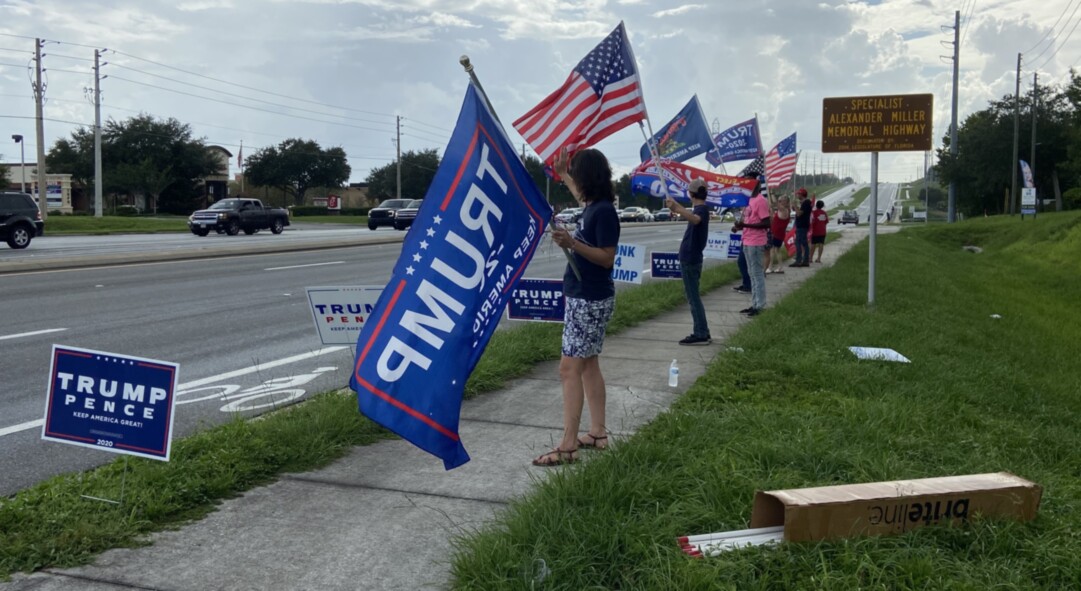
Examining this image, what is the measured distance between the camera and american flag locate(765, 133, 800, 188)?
856 inches

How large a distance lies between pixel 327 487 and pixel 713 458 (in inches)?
79.5

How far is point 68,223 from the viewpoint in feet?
143

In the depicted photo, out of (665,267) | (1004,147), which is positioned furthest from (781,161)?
(1004,147)

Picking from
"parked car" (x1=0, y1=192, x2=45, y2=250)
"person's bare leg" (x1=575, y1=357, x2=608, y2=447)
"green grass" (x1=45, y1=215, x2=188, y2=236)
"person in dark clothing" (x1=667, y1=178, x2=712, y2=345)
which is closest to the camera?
"person's bare leg" (x1=575, y1=357, x2=608, y2=447)

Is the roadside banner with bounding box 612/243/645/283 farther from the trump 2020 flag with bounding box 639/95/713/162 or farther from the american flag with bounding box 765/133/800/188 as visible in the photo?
the american flag with bounding box 765/133/800/188

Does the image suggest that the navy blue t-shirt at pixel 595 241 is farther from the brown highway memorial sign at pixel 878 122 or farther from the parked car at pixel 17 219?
the parked car at pixel 17 219

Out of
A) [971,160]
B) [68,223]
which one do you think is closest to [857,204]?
[971,160]

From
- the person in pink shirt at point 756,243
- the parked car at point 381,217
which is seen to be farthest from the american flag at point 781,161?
the parked car at point 381,217

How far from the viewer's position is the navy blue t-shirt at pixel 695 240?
9.76 m

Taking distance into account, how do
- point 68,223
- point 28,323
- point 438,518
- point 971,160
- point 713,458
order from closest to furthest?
point 438,518 < point 713,458 < point 28,323 < point 68,223 < point 971,160

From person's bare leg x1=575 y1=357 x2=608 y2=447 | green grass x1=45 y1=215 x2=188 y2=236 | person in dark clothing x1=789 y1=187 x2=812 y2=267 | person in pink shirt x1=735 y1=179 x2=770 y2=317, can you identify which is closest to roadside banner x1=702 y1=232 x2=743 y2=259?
person in dark clothing x1=789 y1=187 x2=812 y2=267

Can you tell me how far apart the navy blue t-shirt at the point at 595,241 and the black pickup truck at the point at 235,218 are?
34892mm

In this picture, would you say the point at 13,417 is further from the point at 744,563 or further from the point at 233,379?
the point at 744,563

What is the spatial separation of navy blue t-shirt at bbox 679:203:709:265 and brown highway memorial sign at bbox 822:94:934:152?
163 inches
